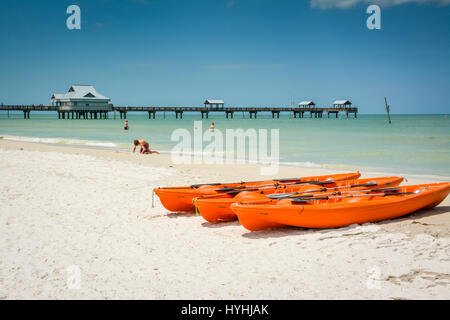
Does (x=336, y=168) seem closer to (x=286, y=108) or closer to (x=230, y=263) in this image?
(x=230, y=263)

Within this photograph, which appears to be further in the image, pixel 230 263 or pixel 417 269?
pixel 230 263

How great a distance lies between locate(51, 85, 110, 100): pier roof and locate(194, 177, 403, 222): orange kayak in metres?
71.4

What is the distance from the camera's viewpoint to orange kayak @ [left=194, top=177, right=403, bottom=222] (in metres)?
6.41

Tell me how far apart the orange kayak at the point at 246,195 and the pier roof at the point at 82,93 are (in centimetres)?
7136

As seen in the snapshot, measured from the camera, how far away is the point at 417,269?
429cm

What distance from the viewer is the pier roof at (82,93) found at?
7225 centimetres

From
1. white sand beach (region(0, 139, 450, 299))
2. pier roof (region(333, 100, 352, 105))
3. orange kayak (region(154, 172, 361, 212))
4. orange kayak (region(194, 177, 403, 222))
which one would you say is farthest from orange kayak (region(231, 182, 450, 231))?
pier roof (region(333, 100, 352, 105))

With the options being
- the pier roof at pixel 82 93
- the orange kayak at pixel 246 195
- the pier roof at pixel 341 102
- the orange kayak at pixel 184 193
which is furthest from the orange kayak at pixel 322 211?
the pier roof at pixel 341 102

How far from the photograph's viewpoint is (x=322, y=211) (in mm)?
5688

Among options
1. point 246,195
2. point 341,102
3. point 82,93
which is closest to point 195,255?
point 246,195

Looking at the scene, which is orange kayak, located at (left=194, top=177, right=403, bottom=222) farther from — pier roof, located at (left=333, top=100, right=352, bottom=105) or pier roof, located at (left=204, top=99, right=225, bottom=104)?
pier roof, located at (left=333, top=100, right=352, bottom=105)

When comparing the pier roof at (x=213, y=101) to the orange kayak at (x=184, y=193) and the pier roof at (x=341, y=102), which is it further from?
the orange kayak at (x=184, y=193)

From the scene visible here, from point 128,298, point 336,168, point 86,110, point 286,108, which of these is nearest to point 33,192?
point 128,298
